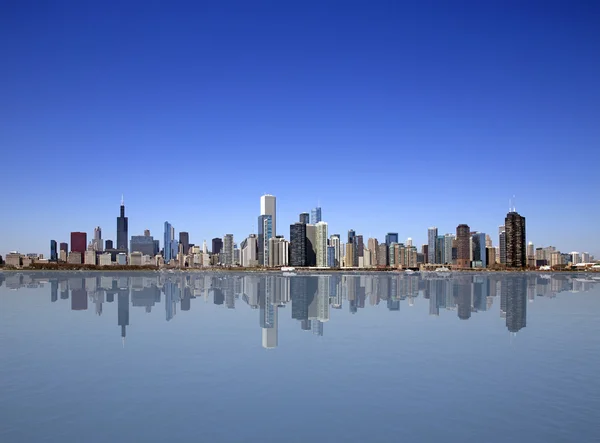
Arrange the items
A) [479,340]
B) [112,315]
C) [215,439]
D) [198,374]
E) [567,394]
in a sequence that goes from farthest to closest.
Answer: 1. [112,315]
2. [479,340]
3. [198,374]
4. [567,394]
5. [215,439]

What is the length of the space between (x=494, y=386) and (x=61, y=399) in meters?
23.0

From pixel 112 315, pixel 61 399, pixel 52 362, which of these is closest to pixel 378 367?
pixel 61 399

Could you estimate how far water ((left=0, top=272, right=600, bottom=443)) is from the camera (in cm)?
2133

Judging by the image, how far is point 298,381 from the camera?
1153 inches

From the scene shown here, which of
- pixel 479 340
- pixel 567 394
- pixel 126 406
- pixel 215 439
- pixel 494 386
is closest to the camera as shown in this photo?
pixel 215 439

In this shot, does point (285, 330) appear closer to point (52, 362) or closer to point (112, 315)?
point (52, 362)

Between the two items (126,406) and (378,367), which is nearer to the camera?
(126,406)

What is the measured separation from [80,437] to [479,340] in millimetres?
34090

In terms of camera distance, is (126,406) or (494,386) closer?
(126,406)

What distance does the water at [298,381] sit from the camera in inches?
840

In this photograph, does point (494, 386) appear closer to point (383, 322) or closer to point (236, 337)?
point (236, 337)

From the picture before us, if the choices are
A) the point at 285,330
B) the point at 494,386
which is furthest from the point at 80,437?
the point at 285,330

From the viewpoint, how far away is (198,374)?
100ft

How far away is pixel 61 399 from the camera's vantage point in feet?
83.7
